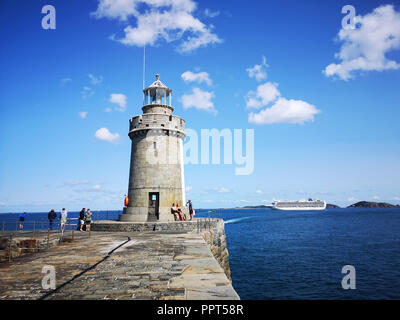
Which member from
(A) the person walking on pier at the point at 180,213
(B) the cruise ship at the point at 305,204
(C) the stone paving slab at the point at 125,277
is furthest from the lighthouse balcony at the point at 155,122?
(B) the cruise ship at the point at 305,204

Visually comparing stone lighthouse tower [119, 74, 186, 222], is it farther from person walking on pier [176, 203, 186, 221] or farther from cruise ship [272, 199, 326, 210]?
cruise ship [272, 199, 326, 210]

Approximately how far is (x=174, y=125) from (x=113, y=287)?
16.8 meters

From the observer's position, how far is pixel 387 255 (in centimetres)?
2720

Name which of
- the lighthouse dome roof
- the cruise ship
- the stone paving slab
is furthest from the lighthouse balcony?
the cruise ship

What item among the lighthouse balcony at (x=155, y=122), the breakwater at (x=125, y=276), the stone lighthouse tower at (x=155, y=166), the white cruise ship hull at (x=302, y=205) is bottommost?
the white cruise ship hull at (x=302, y=205)

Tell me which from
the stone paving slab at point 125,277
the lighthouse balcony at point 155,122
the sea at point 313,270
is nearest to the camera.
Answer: the stone paving slab at point 125,277

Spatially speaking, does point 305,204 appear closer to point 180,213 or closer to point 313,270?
point 313,270

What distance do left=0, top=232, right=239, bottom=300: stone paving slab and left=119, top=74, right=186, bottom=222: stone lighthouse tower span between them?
11384mm

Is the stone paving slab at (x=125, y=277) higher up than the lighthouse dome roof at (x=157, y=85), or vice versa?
the lighthouse dome roof at (x=157, y=85)

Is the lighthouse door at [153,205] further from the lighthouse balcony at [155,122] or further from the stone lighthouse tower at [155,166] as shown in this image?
the lighthouse balcony at [155,122]

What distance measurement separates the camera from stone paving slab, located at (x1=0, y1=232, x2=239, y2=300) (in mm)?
4410

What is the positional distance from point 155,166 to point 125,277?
48.3 ft

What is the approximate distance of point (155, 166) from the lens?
1995cm

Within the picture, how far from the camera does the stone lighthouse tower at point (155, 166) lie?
A: 19.7 metres
